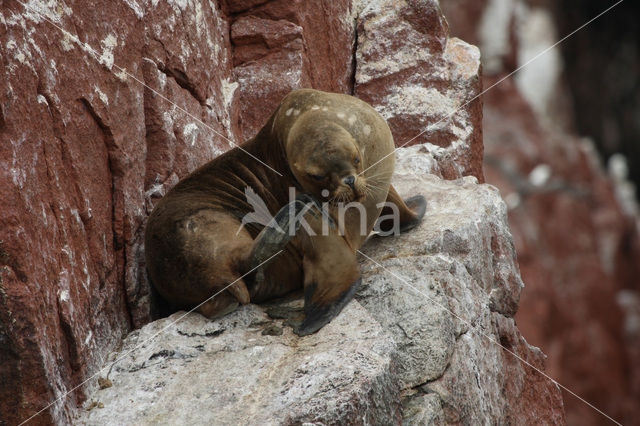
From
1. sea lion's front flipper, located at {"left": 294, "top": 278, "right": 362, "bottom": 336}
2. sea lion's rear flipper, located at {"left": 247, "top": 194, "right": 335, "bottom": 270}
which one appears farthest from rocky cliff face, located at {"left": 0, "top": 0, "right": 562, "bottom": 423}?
sea lion's rear flipper, located at {"left": 247, "top": 194, "right": 335, "bottom": 270}

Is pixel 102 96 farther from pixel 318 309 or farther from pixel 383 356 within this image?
pixel 383 356

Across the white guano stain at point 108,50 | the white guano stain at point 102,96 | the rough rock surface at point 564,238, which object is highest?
the white guano stain at point 108,50

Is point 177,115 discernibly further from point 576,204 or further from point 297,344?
point 576,204

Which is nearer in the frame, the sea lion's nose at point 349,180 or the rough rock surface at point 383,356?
the rough rock surface at point 383,356

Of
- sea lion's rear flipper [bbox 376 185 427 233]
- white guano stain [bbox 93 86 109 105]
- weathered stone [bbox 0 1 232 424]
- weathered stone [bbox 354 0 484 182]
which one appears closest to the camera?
weathered stone [bbox 0 1 232 424]

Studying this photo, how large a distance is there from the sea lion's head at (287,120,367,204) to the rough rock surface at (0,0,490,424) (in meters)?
1.06

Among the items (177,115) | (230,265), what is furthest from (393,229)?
(177,115)

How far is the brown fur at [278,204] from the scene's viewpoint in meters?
4.05

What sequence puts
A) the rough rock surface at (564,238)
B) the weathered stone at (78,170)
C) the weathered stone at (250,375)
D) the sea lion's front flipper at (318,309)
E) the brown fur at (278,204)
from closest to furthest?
the weathered stone at (250,375) < the weathered stone at (78,170) < the sea lion's front flipper at (318,309) < the brown fur at (278,204) < the rough rock surface at (564,238)

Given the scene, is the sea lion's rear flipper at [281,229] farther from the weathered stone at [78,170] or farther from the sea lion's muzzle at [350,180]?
the weathered stone at [78,170]

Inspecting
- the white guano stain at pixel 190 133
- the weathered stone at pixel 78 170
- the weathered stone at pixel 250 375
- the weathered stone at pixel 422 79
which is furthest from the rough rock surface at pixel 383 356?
the weathered stone at pixel 422 79

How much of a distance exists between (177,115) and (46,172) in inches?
58.7

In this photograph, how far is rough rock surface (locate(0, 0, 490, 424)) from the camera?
3.51m

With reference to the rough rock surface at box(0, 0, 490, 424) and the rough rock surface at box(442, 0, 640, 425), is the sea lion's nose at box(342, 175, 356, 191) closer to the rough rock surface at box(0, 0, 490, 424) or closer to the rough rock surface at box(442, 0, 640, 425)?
the rough rock surface at box(0, 0, 490, 424)
